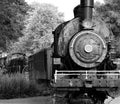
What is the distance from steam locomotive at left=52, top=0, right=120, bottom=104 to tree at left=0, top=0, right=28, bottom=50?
404 inches

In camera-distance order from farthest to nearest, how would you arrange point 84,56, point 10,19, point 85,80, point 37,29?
point 37,29, point 10,19, point 84,56, point 85,80

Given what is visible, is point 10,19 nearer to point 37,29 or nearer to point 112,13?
point 112,13

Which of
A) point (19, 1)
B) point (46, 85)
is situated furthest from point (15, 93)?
point (19, 1)

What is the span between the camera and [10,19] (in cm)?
2439

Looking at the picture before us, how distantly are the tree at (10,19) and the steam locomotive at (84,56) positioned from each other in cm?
1025

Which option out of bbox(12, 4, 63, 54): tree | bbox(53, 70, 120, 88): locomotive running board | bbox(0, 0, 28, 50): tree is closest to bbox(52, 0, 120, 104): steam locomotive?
bbox(53, 70, 120, 88): locomotive running board

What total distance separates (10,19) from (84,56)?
1177 centimetres

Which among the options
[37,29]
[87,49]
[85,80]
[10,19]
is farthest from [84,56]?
[37,29]

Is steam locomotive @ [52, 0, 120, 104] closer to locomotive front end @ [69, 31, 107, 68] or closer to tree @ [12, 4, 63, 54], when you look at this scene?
locomotive front end @ [69, 31, 107, 68]

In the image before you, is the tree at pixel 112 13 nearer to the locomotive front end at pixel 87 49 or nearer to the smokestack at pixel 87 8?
the smokestack at pixel 87 8

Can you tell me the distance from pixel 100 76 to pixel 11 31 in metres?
12.3

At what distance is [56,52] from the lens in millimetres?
14109

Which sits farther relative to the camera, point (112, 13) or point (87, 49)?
point (112, 13)

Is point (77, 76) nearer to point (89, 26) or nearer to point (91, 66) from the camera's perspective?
point (91, 66)
